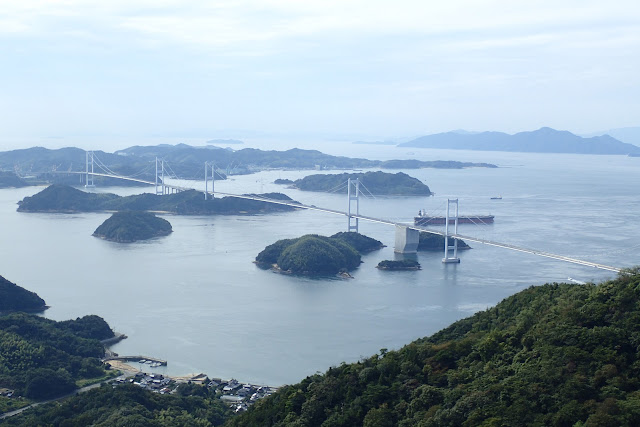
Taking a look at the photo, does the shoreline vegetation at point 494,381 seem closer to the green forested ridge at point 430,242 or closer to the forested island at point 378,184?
the green forested ridge at point 430,242

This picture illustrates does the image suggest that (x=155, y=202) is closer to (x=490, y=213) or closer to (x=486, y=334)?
(x=490, y=213)

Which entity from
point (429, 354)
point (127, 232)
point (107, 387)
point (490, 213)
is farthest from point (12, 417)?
point (490, 213)

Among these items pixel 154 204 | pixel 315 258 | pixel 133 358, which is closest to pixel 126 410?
pixel 133 358

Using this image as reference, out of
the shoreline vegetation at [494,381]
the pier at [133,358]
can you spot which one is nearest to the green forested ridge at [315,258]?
the pier at [133,358]

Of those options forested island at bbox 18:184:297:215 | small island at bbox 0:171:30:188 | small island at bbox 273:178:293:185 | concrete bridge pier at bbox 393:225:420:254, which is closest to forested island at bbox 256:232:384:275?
concrete bridge pier at bbox 393:225:420:254

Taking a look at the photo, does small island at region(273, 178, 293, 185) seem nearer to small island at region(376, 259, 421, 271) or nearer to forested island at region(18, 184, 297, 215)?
forested island at region(18, 184, 297, 215)

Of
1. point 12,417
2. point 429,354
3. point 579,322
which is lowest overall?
point 12,417
